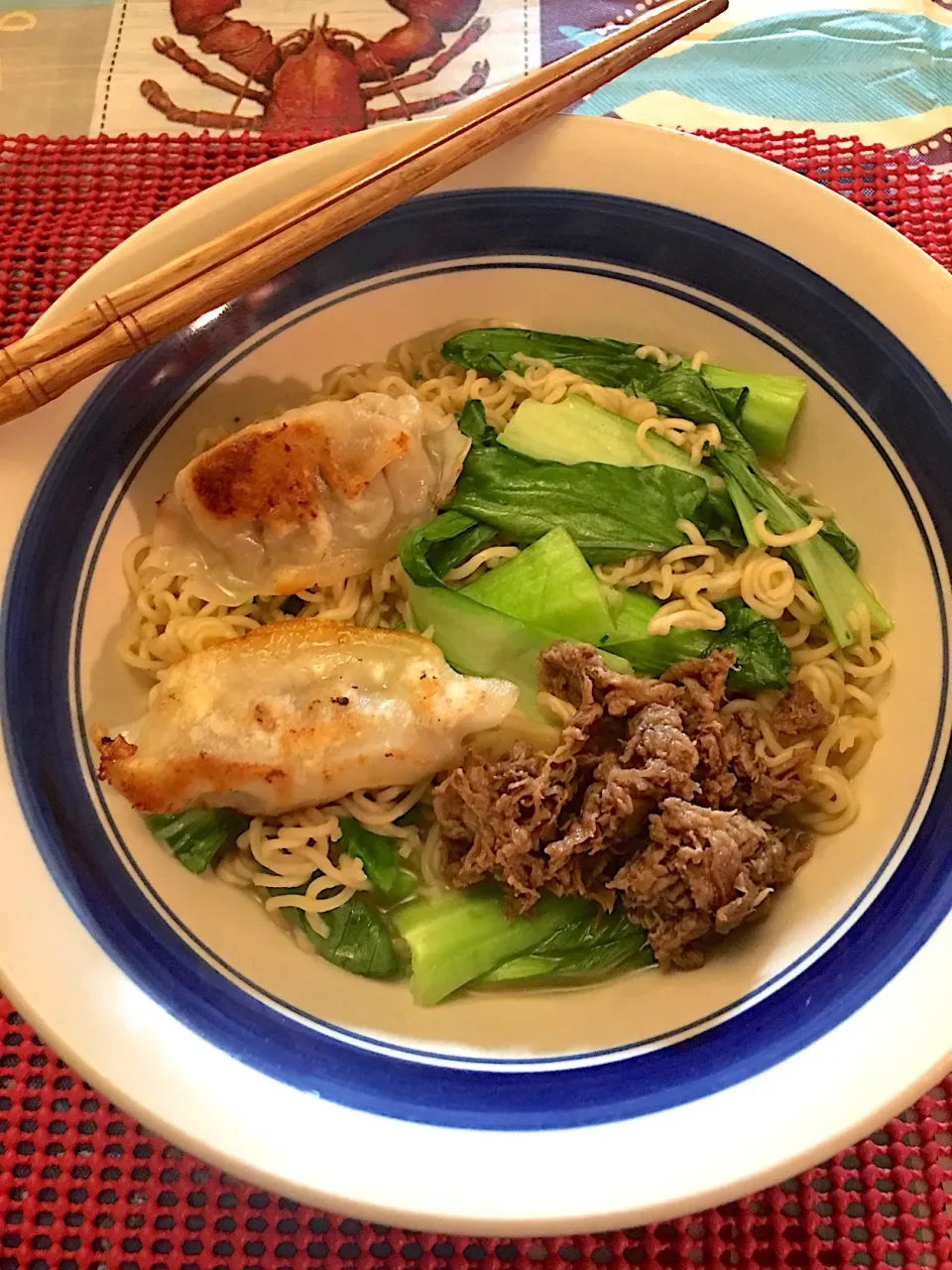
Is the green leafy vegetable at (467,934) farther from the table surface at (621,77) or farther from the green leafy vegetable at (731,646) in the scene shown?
the table surface at (621,77)

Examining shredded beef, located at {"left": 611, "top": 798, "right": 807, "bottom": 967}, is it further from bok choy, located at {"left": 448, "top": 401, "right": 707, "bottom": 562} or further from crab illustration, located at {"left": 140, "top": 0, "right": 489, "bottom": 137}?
crab illustration, located at {"left": 140, "top": 0, "right": 489, "bottom": 137}

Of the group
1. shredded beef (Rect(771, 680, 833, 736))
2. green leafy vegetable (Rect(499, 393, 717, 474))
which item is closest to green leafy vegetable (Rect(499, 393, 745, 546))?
green leafy vegetable (Rect(499, 393, 717, 474))

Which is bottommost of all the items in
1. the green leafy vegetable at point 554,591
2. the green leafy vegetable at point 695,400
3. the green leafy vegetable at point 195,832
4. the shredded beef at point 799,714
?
the green leafy vegetable at point 195,832

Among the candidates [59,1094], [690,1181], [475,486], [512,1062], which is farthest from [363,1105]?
[475,486]

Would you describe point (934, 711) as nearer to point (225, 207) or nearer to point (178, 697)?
point (178, 697)

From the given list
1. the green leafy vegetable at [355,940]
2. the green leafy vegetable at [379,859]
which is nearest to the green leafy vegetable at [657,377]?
the green leafy vegetable at [379,859]

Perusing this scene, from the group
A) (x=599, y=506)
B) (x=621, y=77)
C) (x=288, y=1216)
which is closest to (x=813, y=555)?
(x=599, y=506)
